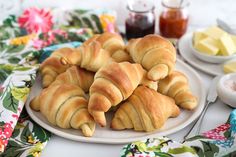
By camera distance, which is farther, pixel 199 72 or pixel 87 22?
pixel 87 22

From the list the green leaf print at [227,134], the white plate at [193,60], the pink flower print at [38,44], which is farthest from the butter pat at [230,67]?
the pink flower print at [38,44]

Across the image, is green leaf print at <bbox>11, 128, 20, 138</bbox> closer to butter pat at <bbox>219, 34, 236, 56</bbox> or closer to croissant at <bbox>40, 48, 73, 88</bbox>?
croissant at <bbox>40, 48, 73, 88</bbox>

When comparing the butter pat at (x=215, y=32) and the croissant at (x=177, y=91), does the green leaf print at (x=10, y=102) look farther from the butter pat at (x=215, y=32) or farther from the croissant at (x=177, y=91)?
the butter pat at (x=215, y=32)

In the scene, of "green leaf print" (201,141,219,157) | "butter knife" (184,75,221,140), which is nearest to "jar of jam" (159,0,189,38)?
"butter knife" (184,75,221,140)

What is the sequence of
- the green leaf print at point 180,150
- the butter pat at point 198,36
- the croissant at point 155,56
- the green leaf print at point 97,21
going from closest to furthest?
the green leaf print at point 180,150, the croissant at point 155,56, the butter pat at point 198,36, the green leaf print at point 97,21

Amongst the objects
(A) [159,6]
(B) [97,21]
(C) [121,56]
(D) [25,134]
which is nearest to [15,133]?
(D) [25,134]

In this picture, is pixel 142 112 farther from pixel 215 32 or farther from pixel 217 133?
pixel 215 32
